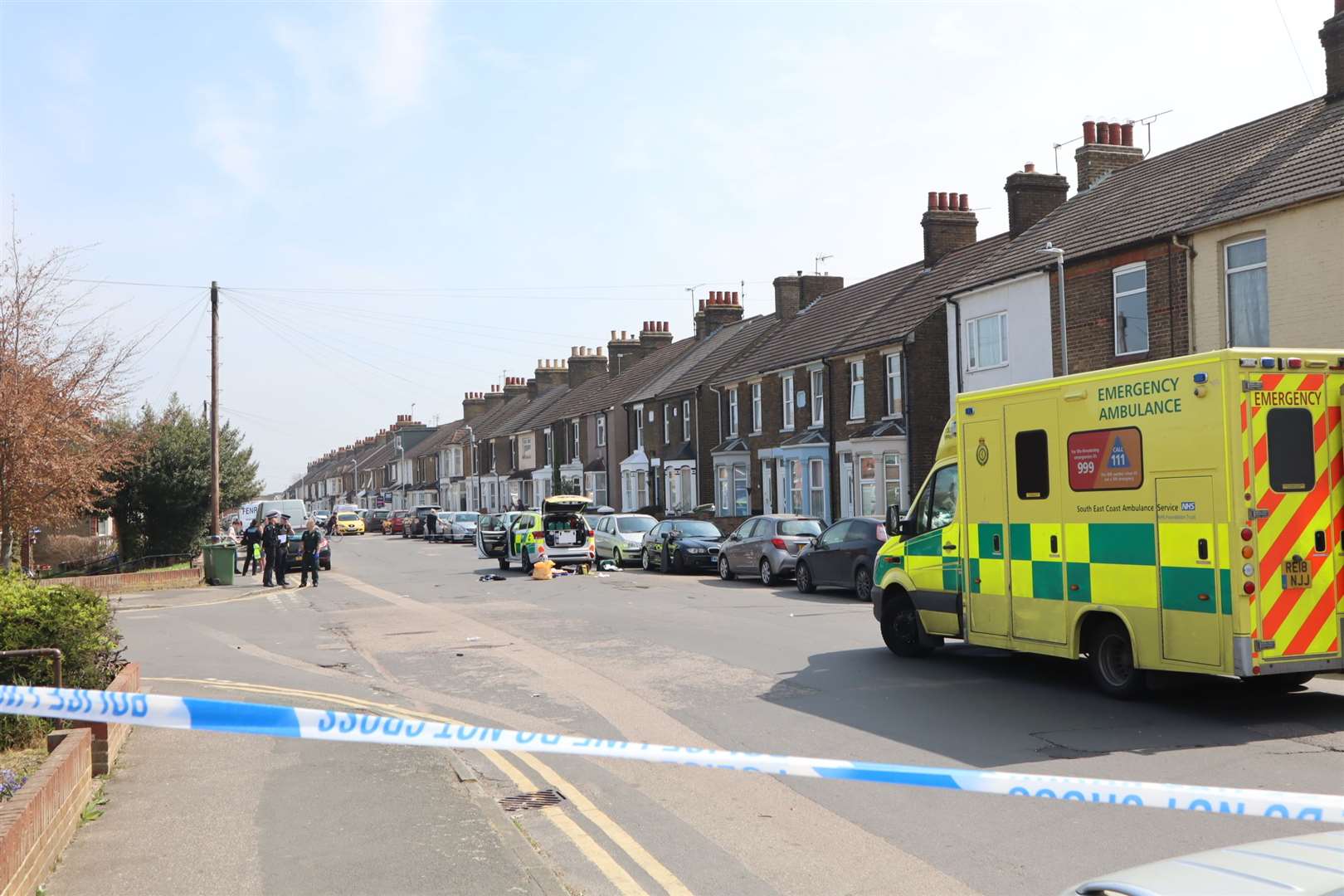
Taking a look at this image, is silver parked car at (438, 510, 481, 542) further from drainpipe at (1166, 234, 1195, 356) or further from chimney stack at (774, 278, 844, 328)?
drainpipe at (1166, 234, 1195, 356)

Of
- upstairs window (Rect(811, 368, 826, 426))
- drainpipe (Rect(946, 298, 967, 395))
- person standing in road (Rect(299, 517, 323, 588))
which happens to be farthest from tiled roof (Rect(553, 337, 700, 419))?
person standing in road (Rect(299, 517, 323, 588))

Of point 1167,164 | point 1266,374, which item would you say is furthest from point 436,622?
point 1167,164

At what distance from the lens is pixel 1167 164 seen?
25594mm

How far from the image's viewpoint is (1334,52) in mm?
21344

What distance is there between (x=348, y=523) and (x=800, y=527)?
53586 mm

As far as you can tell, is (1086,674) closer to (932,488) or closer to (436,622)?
(932,488)

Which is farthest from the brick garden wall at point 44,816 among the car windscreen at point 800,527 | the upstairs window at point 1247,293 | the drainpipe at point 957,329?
the drainpipe at point 957,329

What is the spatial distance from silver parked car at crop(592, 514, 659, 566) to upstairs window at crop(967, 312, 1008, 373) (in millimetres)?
9944

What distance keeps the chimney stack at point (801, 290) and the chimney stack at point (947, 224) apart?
9050mm

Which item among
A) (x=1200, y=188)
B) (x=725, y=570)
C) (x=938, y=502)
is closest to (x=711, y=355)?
(x=725, y=570)

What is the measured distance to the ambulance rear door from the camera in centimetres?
902

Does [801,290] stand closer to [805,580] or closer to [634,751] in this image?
[805,580]

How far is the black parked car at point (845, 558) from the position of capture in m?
20.6

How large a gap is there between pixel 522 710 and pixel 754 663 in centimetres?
333
